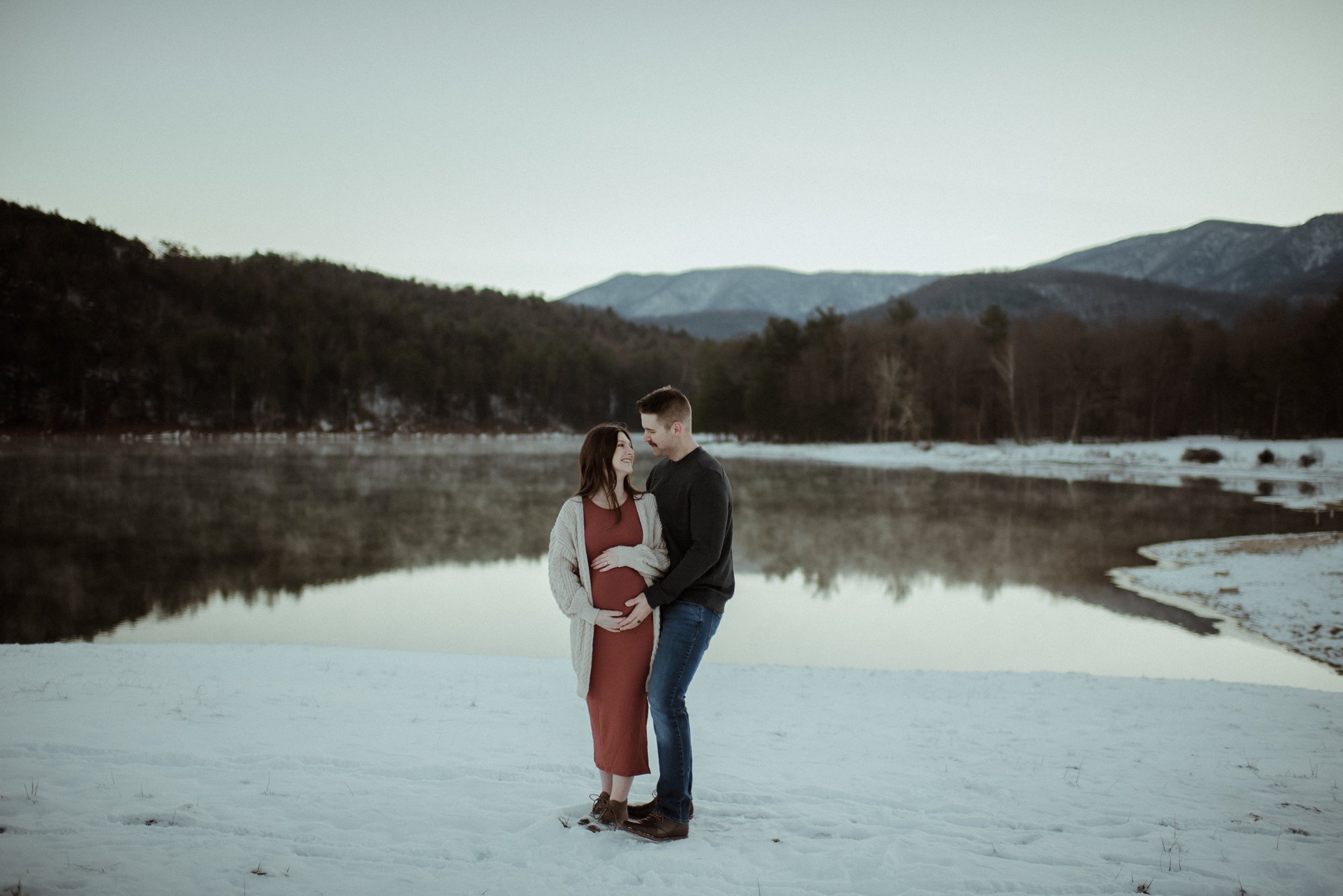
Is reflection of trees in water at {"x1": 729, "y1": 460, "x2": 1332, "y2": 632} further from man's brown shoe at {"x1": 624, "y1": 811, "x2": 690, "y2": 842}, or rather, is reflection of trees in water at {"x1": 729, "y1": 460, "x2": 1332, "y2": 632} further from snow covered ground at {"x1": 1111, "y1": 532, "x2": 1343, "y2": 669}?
man's brown shoe at {"x1": 624, "y1": 811, "x2": 690, "y2": 842}

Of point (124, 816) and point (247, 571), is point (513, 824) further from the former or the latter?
point (247, 571)

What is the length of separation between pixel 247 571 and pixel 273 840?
11346 millimetres

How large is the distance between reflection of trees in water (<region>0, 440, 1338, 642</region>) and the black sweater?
9.39 meters

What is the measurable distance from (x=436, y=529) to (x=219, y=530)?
4.61 meters

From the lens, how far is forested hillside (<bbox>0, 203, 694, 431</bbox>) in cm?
7975

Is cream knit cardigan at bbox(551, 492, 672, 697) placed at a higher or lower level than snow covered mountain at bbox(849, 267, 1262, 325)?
lower

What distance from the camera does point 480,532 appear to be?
17.9 meters

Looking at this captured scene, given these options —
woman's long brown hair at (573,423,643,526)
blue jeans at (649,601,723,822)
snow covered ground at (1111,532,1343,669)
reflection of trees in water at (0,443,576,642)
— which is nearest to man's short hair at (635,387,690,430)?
woman's long brown hair at (573,423,643,526)

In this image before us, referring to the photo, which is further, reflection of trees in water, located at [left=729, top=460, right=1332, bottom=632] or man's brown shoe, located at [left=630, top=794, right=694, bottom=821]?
reflection of trees in water, located at [left=729, top=460, right=1332, bottom=632]

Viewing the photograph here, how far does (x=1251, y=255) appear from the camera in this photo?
493 ft

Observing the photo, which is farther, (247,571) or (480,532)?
(480,532)

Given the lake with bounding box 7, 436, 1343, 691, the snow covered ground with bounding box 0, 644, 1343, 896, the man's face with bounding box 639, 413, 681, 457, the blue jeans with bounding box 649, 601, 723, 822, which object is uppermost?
the man's face with bounding box 639, 413, 681, 457

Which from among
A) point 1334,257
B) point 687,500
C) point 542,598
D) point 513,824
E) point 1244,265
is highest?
point 1244,265

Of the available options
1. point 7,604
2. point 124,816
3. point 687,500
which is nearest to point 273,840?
point 124,816
